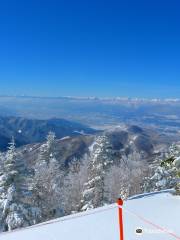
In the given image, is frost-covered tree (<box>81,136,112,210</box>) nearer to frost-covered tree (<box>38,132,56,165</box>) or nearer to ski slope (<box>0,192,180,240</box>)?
frost-covered tree (<box>38,132,56,165</box>)

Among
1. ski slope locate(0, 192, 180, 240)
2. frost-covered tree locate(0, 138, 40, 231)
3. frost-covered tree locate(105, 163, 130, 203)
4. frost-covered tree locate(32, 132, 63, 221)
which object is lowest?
frost-covered tree locate(105, 163, 130, 203)

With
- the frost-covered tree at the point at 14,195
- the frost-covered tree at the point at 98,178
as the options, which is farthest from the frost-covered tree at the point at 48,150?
the frost-covered tree at the point at 14,195

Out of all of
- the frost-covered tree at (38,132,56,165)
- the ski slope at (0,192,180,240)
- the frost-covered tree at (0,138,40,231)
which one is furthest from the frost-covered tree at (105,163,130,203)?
the ski slope at (0,192,180,240)

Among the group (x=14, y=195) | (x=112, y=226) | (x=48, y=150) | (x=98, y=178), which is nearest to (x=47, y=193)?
(x=98, y=178)

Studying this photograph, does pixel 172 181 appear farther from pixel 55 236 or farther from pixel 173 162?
pixel 55 236

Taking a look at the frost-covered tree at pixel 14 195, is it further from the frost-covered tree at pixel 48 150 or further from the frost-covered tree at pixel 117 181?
the frost-covered tree at pixel 48 150

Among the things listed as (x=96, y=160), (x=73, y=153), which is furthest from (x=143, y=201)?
(x=73, y=153)
